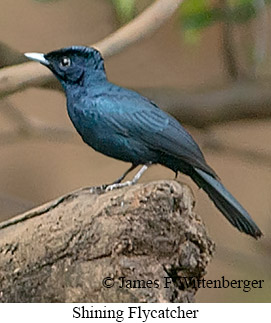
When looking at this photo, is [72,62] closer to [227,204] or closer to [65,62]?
[65,62]

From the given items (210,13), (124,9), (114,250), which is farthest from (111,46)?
(114,250)

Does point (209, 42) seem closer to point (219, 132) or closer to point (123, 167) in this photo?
point (219, 132)

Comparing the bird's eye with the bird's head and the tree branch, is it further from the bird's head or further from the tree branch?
the tree branch

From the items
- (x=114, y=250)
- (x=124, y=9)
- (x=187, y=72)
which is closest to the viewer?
(x=114, y=250)

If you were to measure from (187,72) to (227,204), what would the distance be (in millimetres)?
704

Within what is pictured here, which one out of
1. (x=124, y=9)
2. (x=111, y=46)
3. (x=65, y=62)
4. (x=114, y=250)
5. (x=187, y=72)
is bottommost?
(x=114, y=250)

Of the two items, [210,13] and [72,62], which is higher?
[210,13]

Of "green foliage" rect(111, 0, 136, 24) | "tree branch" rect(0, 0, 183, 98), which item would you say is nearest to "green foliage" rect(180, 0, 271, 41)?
"green foliage" rect(111, 0, 136, 24)

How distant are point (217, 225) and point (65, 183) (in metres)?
0.49

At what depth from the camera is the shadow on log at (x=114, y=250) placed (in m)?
1.13

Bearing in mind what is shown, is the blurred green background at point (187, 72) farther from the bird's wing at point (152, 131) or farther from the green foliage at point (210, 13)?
the bird's wing at point (152, 131)

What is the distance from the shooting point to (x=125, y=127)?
4.15 ft

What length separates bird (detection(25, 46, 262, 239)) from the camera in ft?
4.15

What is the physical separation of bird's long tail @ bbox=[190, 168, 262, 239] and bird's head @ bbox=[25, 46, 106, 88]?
0.29 meters
